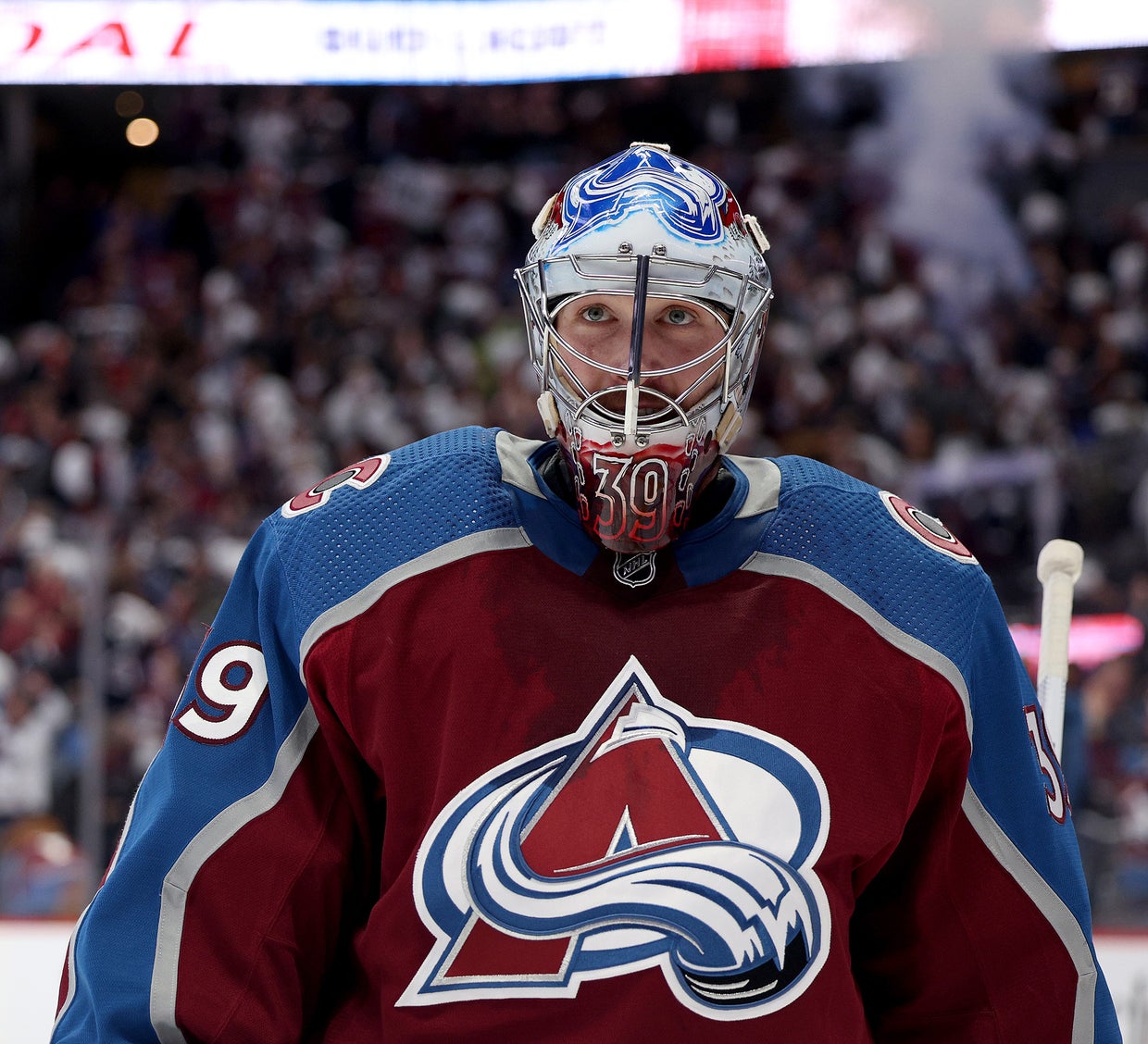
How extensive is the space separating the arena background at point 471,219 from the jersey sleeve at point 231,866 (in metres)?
3.55

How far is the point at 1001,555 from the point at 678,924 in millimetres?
3587

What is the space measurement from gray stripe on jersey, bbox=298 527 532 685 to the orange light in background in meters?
8.83

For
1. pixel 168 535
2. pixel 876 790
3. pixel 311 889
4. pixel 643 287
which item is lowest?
pixel 168 535

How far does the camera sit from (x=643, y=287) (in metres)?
1.25

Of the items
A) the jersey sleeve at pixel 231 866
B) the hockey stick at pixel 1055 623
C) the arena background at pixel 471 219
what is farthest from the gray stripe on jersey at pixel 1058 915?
the arena background at pixel 471 219

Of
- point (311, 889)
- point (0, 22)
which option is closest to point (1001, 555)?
point (311, 889)

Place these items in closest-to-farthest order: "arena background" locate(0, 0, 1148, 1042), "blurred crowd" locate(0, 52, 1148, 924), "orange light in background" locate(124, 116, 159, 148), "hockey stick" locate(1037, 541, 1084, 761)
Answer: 1. "hockey stick" locate(1037, 541, 1084, 761)
2. "blurred crowd" locate(0, 52, 1148, 924)
3. "arena background" locate(0, 0, 1148, 1042)
4. "orange light in background" locate(124, 116, 159, 148)

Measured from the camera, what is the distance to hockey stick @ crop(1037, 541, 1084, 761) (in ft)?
5.05

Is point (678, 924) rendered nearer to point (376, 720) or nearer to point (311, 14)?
point (376, 720)

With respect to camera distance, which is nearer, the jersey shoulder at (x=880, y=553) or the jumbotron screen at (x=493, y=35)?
the jersey shoulder at (x=880, y=553)

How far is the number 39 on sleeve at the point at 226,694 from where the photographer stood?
1.30 m

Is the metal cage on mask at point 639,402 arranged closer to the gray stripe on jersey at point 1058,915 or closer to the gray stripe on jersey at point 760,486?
the gray stripe on jersey at point 760,486

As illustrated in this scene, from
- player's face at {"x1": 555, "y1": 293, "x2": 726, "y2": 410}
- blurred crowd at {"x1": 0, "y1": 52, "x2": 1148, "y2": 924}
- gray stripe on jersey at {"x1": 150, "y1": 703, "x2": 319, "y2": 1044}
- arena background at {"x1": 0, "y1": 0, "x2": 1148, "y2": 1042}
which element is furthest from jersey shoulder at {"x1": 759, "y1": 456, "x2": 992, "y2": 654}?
arena background at {"x1": 0, "y1": 0, "x2": 1148, "y2": 1042}

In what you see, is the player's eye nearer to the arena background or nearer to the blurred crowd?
the blurred crowd
